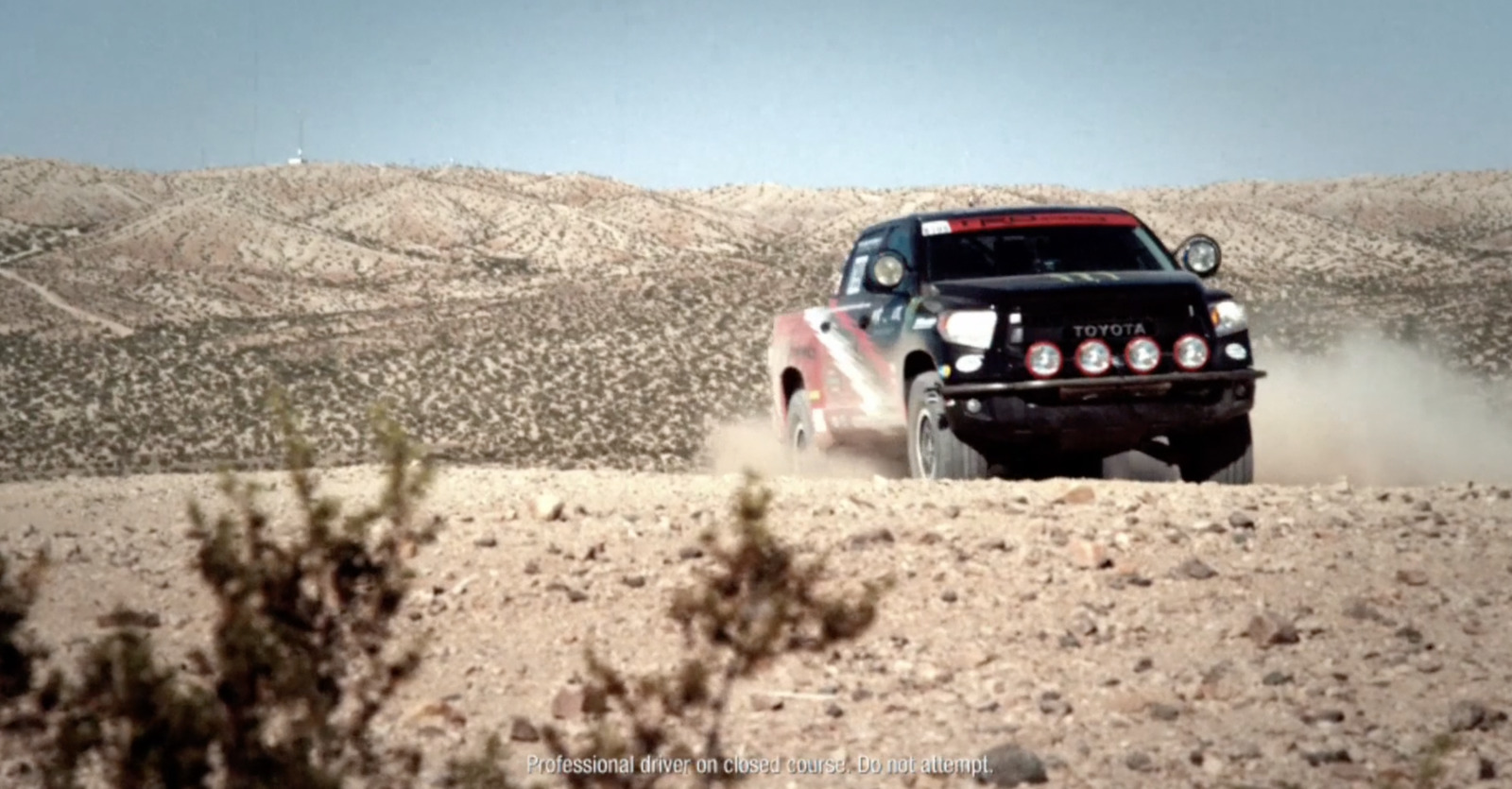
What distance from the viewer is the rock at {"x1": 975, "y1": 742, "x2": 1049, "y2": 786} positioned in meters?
5.43

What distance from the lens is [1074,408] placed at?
9.94 metres

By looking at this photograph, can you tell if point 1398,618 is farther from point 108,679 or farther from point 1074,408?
A: point 108,679

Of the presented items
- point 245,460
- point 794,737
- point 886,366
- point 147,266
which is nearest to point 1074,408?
point 886,366

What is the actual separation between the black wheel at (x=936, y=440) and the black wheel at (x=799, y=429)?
210 cm

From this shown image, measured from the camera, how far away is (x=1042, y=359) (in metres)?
9.91

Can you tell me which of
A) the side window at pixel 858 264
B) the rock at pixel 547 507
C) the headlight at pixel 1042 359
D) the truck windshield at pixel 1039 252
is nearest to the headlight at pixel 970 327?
the headlight at pixel 1042 359

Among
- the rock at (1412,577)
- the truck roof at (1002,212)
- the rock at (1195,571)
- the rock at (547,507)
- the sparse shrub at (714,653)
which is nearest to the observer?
the sparse shrub at (714,653)

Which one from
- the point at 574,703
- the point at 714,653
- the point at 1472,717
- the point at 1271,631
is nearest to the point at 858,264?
the point at 1271,631

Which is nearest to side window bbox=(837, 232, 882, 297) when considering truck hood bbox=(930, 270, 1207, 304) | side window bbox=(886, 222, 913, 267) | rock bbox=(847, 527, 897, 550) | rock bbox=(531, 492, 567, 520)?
side window bbox=(886, 222, 913, 267)

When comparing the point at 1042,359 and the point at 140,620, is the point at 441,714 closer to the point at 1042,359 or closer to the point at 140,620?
the point at 140,620

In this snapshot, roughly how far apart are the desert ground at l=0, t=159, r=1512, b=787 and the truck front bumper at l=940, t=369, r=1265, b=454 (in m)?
0.56

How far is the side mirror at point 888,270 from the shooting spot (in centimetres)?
1059

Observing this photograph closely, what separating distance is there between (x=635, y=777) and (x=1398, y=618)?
3.47 meters

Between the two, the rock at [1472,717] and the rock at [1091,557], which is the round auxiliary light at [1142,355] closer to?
the rock at [1091,557]
